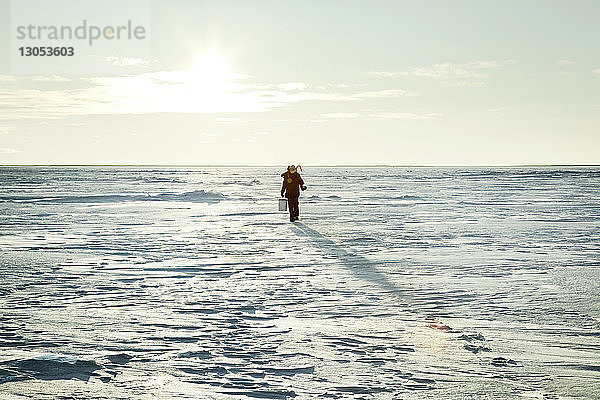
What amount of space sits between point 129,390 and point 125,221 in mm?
15959

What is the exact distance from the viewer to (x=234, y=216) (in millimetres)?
22266

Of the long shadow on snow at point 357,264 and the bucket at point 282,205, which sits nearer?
the long shadow on snow at point 357,264

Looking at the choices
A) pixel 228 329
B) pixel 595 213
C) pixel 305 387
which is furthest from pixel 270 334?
pixel 595 213

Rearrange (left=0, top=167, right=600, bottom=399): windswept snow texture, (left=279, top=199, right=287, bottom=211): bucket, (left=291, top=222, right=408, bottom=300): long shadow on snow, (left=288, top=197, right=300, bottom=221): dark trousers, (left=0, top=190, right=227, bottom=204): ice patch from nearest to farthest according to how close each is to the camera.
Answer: (left=0, top=167, right=600, bottom=399): windswept snow texture → (left=291, top=222, right=408, bottom=300): long shadow on snow → (left=288, top=197, right=300, bottom=221): dark trousers → (left=279, top=199, right=287, bottom=211): bucket → (left=0, top=190, right=227, bottom=204): ice patch

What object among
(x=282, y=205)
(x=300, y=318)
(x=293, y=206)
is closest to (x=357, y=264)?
(x=300, y=318)

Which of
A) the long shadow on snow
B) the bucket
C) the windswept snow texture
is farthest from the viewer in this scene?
the bucket

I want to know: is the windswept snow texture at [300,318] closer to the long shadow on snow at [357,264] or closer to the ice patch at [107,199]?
the long shadow on snow at [357,264]

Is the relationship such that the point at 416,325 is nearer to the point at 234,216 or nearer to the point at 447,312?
the point at 447,312

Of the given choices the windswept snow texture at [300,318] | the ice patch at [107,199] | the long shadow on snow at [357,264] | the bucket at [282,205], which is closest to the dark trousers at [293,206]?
the bucket at [282,205]

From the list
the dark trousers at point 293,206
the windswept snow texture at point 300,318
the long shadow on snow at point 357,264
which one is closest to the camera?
the windswept snow texture at point 300,318

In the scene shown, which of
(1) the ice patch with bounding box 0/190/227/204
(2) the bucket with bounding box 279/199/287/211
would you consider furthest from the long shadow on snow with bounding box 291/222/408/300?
(1) the ice patch with bounding box 0/190/227/204

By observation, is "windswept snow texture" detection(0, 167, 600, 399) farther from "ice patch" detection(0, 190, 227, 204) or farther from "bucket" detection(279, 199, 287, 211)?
"ice patch" detection(0, 190, 227, 204)

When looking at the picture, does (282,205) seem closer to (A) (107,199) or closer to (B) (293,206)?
(B) (293,206)

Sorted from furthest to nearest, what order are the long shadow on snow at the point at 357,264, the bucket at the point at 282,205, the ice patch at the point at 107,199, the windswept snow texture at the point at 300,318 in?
the ice patch at the point at 107,199, the bucket at the point at 282,205, the long shadow on snow at the point at 357,264, the windswept snow texture at the point at 300,318
